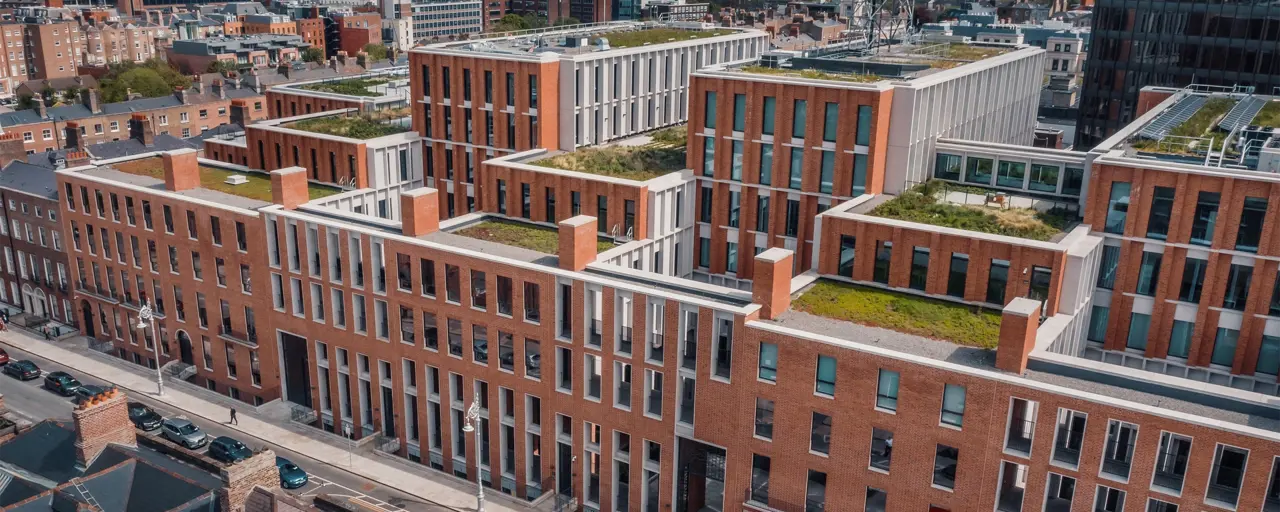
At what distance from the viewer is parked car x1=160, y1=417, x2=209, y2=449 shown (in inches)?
2512

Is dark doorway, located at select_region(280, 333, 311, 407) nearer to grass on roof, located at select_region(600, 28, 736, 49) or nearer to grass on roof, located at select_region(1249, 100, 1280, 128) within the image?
grass on roof, located at select_region(600, 28, 736, 49)

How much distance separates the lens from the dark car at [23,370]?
76.6 m

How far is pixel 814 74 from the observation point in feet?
213

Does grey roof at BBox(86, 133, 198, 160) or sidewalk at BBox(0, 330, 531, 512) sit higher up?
grey roof at BBox(86, 133, 198, 160)

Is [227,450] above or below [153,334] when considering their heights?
below

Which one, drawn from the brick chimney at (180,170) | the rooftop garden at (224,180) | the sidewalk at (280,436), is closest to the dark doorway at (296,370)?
the sidewalk at (280,436)

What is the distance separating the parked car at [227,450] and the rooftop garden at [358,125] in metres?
25.3

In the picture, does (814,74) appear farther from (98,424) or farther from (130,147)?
(130,147)

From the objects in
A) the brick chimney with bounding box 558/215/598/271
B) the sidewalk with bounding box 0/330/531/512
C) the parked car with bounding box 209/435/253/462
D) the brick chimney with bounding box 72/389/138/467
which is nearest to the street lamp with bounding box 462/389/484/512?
the sidewalk with bounding box 0/330/531/512

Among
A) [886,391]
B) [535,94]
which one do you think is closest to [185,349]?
[535,94]

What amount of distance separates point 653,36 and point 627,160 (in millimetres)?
23409

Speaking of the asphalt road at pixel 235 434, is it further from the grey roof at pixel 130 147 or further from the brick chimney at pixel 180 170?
the grey roof at pixel 130 147

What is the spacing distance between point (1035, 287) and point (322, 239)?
4124cm

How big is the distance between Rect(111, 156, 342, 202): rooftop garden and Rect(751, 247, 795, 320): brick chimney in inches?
1476
